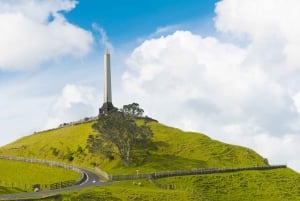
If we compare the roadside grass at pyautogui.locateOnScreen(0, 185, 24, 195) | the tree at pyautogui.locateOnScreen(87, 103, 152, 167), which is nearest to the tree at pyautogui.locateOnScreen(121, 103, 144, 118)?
the tree at pyautogui.locateOnScreen(87, 103, 152, 167)

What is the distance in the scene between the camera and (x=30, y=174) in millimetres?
122875

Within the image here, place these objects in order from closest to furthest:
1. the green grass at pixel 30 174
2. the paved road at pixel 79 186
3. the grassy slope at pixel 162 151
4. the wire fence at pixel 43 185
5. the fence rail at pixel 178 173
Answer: the paved road at pixel 79 186 < the wire fence at pixel 43 185 < the fence rail at pixel 178 173 < the green grass at pixel 30 174 < the grassy slope at pixel 162 151

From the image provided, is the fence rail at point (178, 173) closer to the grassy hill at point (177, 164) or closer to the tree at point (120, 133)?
the grassy hill at point (177, 164)

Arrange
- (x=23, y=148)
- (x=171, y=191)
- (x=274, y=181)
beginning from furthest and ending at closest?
(x=23, y=148) → (x=274, y=181) → (x=171, y=191)

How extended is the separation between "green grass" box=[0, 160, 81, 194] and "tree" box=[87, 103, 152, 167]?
980 cm

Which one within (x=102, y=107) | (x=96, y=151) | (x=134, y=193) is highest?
(x=102, y=107)

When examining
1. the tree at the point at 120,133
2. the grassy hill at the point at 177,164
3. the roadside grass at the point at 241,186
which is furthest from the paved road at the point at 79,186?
the roadside grass at the point at 241,186

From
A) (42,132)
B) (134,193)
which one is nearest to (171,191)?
(134,193)

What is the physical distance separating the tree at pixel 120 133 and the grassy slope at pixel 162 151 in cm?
280

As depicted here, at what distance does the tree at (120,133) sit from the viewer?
390 ft

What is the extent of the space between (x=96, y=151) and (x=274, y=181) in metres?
36.9

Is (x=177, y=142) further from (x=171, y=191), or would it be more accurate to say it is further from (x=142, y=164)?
(x=171, y=191)

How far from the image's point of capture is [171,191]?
8931 centimetres

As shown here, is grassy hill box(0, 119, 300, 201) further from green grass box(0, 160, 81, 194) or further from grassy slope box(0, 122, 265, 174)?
green grass box(0, 160, 81, 194)
